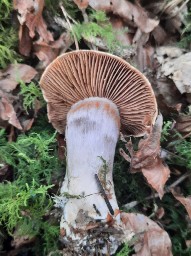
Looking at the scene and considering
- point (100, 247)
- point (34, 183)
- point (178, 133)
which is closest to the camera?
point (100, 247)

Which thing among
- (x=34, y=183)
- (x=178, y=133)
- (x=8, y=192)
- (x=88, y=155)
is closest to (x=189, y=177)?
(x=178, y=133)

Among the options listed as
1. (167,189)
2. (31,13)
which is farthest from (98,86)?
(167,189)

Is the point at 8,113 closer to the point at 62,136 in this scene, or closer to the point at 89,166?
the point at 62,136

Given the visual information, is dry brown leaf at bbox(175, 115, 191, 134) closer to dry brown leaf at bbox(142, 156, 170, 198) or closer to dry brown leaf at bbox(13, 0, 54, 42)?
dry brown leaf at bbox(142, 156, 170, 198)

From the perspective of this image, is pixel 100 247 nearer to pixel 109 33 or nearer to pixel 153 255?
pixel 153 255

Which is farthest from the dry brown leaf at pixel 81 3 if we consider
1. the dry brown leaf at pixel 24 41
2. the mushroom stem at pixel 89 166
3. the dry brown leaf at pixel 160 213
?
the dry brown leaf at pixel 160 213

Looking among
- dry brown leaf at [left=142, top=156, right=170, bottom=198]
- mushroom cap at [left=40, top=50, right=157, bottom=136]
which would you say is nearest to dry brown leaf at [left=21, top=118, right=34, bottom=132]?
mushroom cap at [left=40, top=50, right=157, bottom=136]

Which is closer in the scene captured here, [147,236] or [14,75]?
[147,236]

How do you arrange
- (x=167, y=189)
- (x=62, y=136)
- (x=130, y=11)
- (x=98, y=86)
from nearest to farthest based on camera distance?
1. (x=98, y=86)
2. (x=167, y=189)
3. (x=62, y=136)
4. (x=130, y=11)
